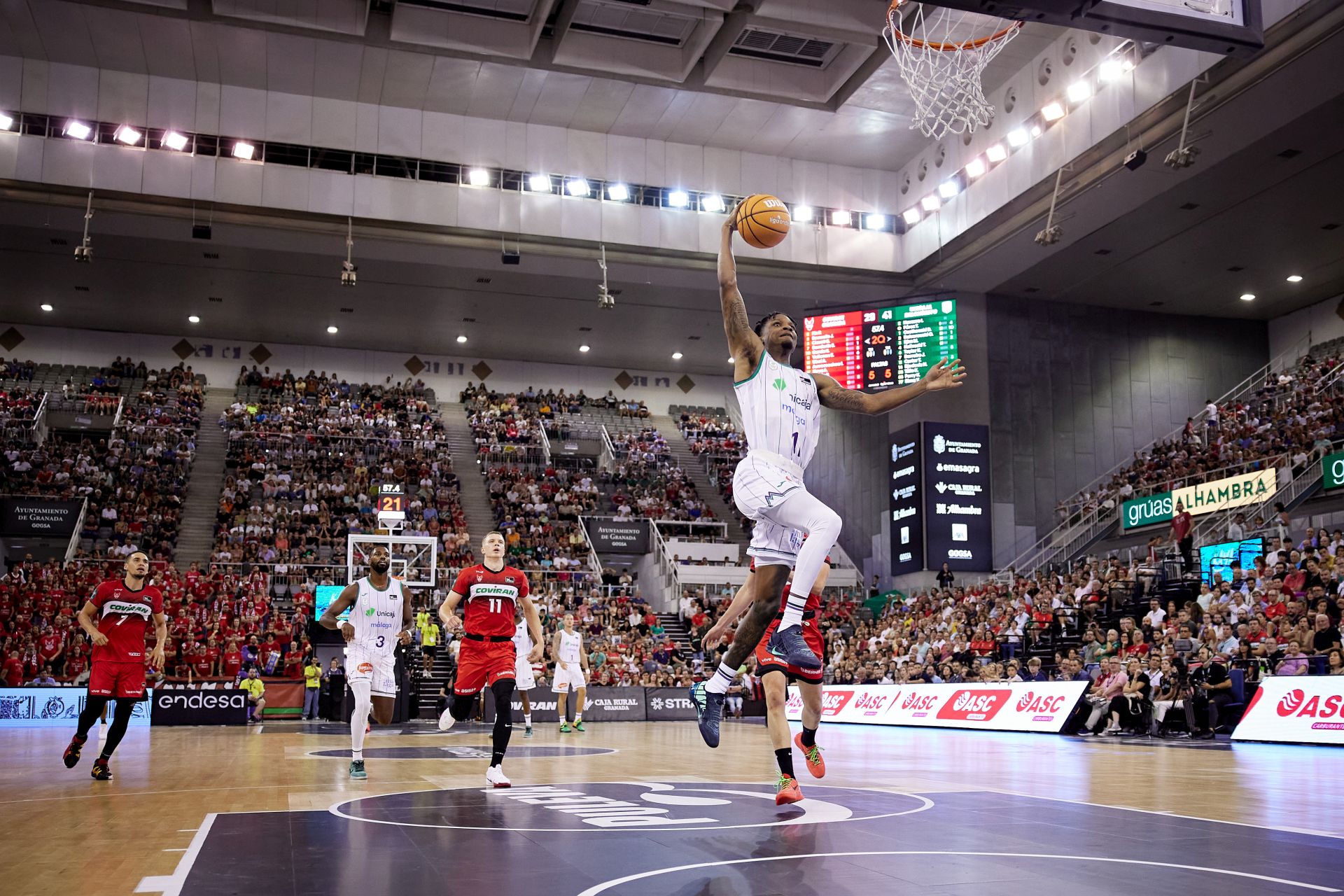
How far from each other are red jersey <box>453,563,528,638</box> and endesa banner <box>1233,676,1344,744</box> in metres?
11.1

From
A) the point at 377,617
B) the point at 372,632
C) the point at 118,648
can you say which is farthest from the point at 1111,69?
the point at 118,648

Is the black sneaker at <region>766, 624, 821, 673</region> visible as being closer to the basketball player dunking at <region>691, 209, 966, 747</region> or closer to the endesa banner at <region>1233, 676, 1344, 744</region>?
the basketball player dunking at <region>691, 209, 966, 747</region>

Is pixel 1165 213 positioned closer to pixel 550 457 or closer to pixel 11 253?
pixel 550 457

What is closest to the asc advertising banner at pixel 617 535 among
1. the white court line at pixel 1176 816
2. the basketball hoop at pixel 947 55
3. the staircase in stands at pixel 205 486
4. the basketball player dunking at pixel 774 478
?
the staircase in stands at pixel 205 486

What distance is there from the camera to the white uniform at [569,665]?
19359mm

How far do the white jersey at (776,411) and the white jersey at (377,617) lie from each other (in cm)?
500

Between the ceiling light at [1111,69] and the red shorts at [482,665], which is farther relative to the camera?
the ceiling light at [1111,69]

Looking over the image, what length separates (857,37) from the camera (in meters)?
26.0

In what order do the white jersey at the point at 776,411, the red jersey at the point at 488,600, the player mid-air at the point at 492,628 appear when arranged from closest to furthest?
1. the white jersey at the point at 776,411
2. the player mid-air at the point at 492,628
3. the red jersey at the point at 488,600

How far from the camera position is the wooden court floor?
452 cm

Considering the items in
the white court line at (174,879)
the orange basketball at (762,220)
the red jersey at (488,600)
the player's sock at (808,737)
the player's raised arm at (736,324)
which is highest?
the orange basketball at (762,220)

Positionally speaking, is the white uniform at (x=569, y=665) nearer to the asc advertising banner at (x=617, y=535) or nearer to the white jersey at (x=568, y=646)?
the white jersey at (x=568, y=646)

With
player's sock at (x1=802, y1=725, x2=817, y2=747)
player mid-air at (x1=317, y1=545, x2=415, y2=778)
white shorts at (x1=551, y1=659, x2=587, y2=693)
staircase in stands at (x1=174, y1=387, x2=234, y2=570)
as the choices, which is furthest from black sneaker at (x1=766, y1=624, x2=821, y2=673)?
staircase in stands at (x1=174, y1=387, x2=234, y2=570)

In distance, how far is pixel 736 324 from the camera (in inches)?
260
